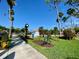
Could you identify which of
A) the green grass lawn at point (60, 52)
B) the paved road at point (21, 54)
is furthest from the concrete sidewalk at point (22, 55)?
the green grass lawn at point (60, 52)

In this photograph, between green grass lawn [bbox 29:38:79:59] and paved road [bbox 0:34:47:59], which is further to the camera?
green grass lawn [bbox 29:38:79:59]

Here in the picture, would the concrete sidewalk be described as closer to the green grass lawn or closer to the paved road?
the paved road

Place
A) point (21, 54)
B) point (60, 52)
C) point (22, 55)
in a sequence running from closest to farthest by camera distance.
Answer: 1. point (22, 55)
2. point (21, 54)
3. point (60, 52)

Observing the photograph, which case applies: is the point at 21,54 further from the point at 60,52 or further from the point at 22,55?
the point at 60,52

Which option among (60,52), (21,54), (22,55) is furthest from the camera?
(60,52)

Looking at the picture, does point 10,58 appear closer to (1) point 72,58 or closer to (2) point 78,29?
(1) point 72,58

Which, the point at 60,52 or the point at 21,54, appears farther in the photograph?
the point at 60,52

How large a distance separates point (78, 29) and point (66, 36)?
23.9 meters

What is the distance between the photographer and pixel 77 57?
13633mm

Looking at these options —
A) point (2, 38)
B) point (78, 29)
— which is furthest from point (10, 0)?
point (78, 29)

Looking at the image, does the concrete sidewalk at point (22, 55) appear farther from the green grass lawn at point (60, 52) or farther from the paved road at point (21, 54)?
the green grass lawn at point (60, 52)

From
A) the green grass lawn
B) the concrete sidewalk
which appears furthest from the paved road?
the green grass lawn

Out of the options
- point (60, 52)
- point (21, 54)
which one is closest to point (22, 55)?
point (21, 54)

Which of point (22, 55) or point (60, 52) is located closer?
point (22, 55)
